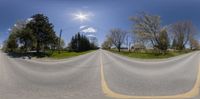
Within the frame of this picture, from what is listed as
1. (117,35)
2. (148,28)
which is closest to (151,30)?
(148,28)

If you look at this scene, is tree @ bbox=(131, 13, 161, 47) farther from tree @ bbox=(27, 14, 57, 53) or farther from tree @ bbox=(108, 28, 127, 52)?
tree @ bbox=(27, 14, 57, 53)

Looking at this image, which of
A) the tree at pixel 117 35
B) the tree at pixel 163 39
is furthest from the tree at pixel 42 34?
the tree at pixel 163 39

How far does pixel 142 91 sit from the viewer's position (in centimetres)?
707

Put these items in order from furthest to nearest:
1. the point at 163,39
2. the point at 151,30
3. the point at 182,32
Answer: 1. the point at 151,30
2. the point at 163,39
3. the point at 182,32

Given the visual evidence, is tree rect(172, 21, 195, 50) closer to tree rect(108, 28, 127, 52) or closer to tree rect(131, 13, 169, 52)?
tree rect(131, 13, 169, 52)

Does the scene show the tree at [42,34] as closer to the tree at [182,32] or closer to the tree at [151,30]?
the tree at [151,30]

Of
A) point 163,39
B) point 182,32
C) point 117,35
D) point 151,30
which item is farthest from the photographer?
point 117,35

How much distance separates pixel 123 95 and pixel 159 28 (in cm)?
2216

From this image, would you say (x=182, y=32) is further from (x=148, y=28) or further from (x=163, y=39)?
(x=148, y=28)

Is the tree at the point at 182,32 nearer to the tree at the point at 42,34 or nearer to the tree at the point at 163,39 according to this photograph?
the tree at the point at 163,39

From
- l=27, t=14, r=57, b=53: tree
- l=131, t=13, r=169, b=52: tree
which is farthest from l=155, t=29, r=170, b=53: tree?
l=27, t=14, r=57, b=53: tree

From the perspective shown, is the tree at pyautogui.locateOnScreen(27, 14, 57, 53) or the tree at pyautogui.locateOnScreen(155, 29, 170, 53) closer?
the tree at pyautogui.locateOnScreen(27, 14, 57, 53)

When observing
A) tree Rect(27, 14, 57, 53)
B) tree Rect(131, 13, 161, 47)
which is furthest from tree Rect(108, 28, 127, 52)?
tree Rect(27, 14, 57, 53)

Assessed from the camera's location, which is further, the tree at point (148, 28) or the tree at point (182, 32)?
the tree at point (148, 28)
